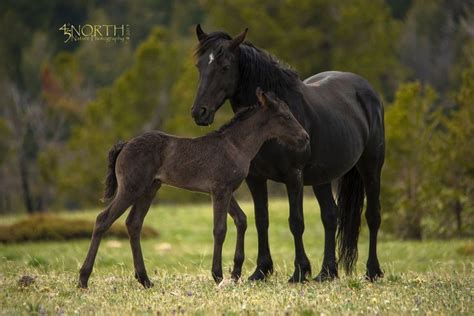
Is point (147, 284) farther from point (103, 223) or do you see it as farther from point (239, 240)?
point (239, 240)

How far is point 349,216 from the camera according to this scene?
1042 cm

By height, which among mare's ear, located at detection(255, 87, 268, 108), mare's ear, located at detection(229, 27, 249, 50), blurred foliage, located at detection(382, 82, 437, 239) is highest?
mare's ear, located at detection(229, 27, 249, 50)

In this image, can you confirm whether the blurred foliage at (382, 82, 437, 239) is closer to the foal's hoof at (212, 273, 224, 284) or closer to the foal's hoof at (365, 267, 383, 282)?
the foal's hoof at (365, 267, 383, 282)

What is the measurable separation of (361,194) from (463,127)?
757 cm

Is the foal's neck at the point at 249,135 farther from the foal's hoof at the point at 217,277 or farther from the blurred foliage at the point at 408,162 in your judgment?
the blurred foliage at the point at 408,162

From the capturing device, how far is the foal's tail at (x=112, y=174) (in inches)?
324

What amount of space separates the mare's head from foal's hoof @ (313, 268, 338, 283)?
2118 mm

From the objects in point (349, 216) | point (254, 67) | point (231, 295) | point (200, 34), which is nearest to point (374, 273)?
point (349, 216)

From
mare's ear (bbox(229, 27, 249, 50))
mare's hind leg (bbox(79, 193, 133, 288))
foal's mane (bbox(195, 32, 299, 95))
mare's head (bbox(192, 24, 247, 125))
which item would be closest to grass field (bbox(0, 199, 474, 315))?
mare's hind leg (bbox(79, 193, 133, 288))

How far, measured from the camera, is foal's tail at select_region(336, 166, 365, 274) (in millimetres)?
10328

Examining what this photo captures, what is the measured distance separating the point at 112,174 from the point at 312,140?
88.2 inches

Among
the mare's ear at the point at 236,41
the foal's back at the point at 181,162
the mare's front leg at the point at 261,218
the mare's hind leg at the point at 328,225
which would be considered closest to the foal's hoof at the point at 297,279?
the mare's front leg at the point at 261,218

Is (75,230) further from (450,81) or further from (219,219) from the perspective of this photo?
(450,81)

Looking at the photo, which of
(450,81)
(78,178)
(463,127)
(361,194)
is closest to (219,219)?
(361,194)
